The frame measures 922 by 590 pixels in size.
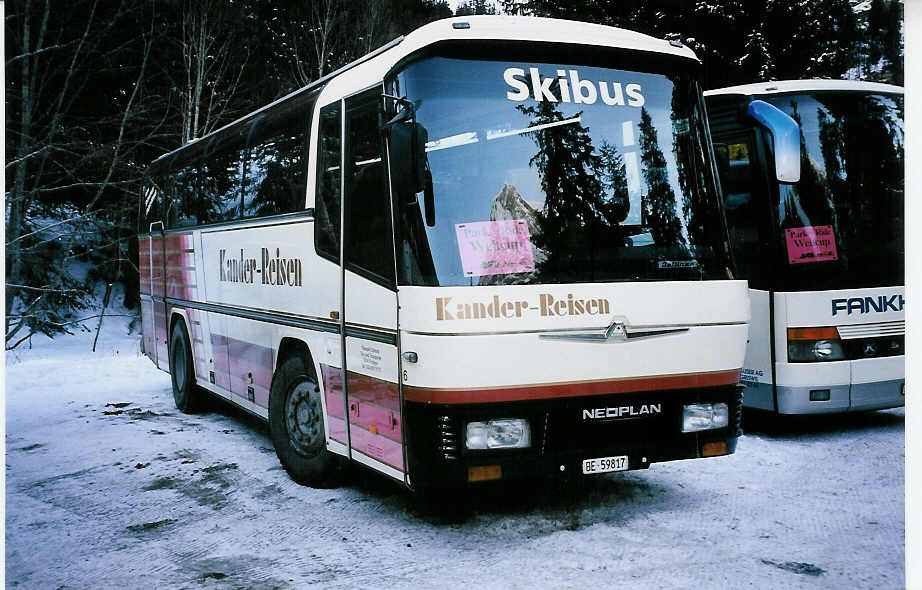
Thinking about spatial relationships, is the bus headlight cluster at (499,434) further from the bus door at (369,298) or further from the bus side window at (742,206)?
the bus side window at (742,206)

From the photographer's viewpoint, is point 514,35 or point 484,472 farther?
point 514,35

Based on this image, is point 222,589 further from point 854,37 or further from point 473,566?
point 854,37

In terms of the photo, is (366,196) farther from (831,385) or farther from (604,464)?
(831,385)

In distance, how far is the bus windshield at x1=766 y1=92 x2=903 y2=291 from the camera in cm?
820

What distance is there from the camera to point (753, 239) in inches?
331

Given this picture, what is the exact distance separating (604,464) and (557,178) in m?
1.83

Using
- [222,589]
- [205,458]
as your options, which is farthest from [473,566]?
[205,458]

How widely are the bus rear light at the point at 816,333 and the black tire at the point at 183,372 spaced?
266 inches

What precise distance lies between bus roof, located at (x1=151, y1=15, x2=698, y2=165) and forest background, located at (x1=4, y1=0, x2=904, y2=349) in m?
8.89

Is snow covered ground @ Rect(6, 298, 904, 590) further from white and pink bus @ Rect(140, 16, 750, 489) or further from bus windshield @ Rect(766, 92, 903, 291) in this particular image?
bus windshield @ Rect(766, 92, 903, 291)

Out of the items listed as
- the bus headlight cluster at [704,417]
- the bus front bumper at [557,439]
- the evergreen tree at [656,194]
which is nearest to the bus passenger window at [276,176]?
the bus front bumper at [557,439]

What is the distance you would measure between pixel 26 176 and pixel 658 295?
1480 centimetres

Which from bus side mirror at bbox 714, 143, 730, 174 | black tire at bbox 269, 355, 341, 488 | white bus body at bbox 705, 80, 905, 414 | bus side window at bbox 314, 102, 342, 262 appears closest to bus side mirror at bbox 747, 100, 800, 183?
white bus body at bbox 705, 80, 905, 414

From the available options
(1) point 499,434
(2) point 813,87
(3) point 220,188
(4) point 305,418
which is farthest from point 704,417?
(3) point 220,188
